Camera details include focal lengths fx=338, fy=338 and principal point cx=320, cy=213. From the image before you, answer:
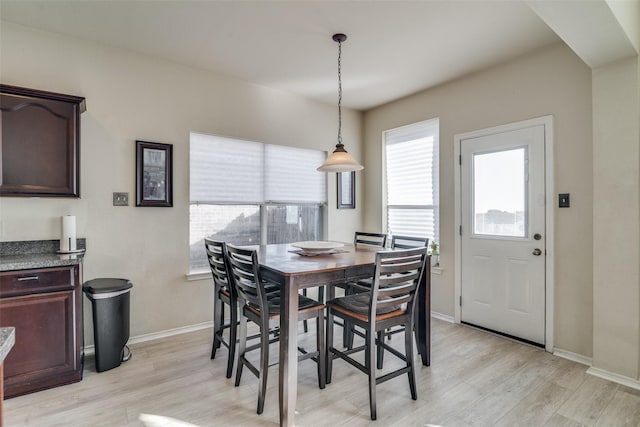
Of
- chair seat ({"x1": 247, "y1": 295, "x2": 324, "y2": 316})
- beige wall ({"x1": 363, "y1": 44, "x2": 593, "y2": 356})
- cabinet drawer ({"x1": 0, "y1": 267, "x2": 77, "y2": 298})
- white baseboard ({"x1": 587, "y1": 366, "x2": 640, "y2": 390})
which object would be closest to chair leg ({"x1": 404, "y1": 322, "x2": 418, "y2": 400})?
chair seat ({"x1": 247, "y1": 295, "x2": 324, "y2": 316})

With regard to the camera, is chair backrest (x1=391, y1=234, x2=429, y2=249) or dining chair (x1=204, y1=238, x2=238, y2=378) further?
chair backrest (x1=391, y1=234, x2=429, y2=249)

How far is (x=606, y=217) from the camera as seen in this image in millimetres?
2570

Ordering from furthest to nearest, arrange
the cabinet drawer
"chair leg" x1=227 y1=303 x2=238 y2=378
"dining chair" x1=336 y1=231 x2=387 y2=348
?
"dining chair" x1=336 y1=231 x2=387 y2=348
"chair leg" x1=227 y1=303 x2=238 y2=378
the cabinet drawer

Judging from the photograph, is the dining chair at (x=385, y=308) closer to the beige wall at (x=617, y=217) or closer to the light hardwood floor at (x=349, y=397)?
the light hardwood floor at (x=349, y=397)

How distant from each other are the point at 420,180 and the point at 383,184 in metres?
0.58

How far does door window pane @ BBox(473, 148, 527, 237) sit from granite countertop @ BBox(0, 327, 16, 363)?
142 inches

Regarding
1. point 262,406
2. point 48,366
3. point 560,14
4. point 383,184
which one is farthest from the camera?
point 383,184

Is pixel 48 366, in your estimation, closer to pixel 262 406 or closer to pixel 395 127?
pixel 262 406

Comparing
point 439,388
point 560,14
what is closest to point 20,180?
point 439,388

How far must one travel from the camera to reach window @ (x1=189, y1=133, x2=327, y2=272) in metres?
3.61

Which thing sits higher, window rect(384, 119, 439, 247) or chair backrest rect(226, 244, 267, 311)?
window rect(384, 119, 439, 247)

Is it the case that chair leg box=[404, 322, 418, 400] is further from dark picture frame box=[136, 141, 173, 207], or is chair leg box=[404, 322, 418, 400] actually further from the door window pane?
dark picture frame box=[136, 141, 173, 207]

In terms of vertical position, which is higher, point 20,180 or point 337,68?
point 337,68

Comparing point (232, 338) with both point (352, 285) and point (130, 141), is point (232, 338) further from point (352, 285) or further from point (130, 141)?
point (130, 141)
